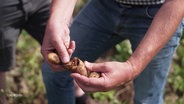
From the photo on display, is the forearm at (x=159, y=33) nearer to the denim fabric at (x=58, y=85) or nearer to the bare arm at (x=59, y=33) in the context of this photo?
the bare arm at (x=59, y=33)

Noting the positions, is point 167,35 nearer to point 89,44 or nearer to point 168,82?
point 89,44

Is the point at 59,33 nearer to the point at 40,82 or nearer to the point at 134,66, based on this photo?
the point at 134,66

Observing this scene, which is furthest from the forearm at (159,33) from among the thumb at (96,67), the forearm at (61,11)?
the forearm at (61,11)

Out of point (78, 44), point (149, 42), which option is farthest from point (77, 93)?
point (149, 42)

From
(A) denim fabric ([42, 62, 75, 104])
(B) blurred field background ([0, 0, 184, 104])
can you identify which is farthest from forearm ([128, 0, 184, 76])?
(B) blurred field background ([0, 0, 184, 104])

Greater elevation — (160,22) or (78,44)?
(160,22)

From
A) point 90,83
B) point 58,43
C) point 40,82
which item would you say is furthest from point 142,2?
point 40,82

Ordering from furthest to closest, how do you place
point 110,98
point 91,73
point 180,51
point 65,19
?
point 180,51
point 110,98
point 65,19
point 91,73
